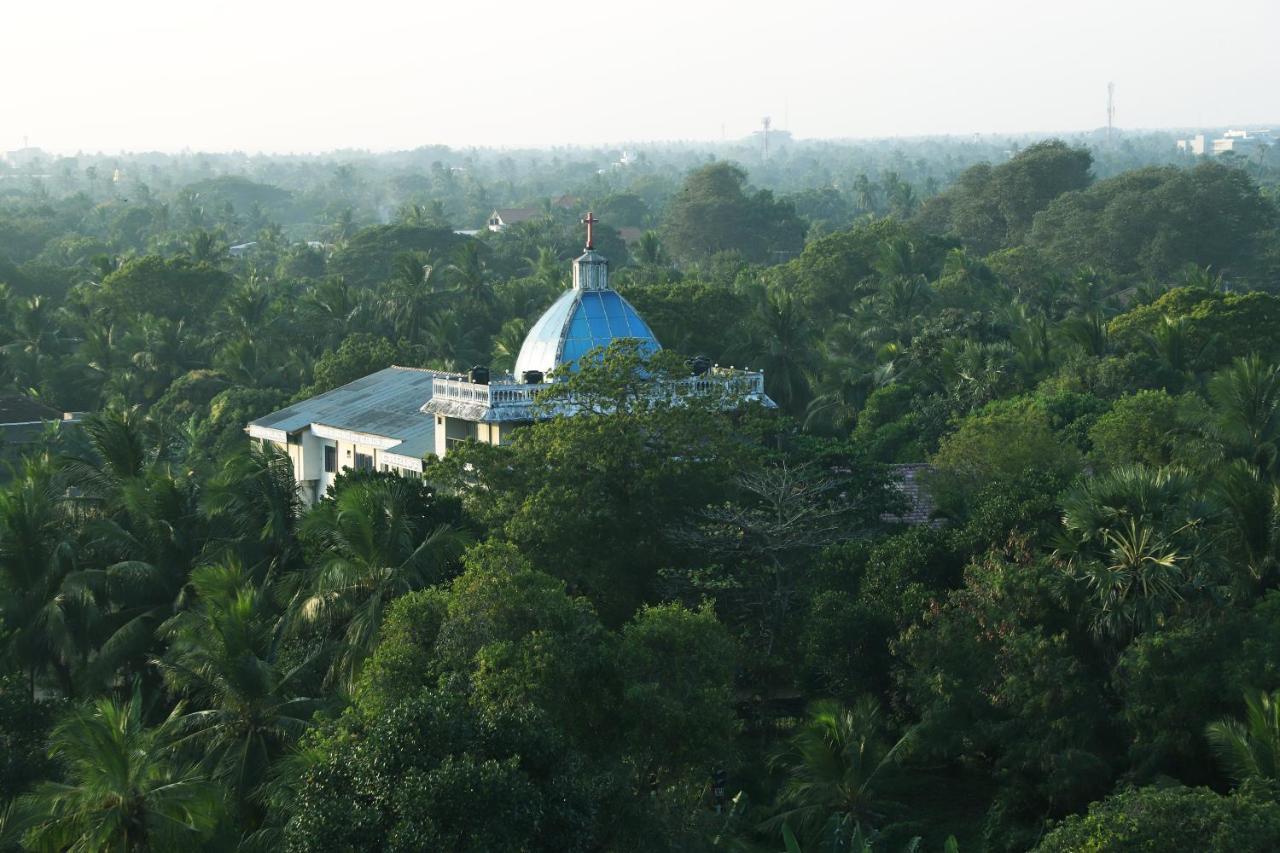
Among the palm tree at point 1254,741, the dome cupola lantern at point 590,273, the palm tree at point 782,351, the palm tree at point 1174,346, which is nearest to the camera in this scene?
the palm tree at point 1254,741

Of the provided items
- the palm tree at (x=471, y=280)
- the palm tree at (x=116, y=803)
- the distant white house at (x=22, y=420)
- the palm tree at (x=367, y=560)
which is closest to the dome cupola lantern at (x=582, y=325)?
the palm tree at (x=367, y=560)

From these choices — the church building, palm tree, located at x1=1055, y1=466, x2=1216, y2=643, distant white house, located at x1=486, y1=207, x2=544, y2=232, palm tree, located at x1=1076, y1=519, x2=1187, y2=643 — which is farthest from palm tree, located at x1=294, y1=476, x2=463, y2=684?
distant white house, located at x1=486, y1=207, x2=544, y2=232

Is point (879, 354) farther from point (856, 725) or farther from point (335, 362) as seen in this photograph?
point (856, 725)

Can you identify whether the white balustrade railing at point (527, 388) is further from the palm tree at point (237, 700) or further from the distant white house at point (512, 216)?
the distant white house at point (512, 216)

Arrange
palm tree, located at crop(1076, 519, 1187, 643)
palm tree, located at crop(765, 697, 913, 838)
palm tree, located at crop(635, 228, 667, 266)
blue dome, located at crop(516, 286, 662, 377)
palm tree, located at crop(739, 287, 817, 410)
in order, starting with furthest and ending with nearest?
1. palm tree, located at crop(635, 228, 667, 266)
2. palm tree, located at crop(739, 287, 817, 410)
3. blue dome, located at crop(516, 286, 662, 377)
4. palm tree, located at crop(1076, 519, 1187, 643)
5. palm tree, located at crop(765, 697, 913, 838)

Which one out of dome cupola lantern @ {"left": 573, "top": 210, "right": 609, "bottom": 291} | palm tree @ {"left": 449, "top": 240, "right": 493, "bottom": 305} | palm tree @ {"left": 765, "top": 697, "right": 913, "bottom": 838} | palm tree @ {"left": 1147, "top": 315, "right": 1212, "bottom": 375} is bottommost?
palm tree @ {"left": 765, "top": 697, "right": 913, "bottom": 838}

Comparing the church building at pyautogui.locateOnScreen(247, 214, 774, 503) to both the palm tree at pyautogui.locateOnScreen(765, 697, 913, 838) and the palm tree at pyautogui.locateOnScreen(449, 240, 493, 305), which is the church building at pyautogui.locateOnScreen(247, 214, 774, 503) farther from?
the palm tree at pyautogui.locateOnScreen(449, 240, 493, 305)

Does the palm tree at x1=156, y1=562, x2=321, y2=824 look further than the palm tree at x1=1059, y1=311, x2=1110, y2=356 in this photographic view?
No
